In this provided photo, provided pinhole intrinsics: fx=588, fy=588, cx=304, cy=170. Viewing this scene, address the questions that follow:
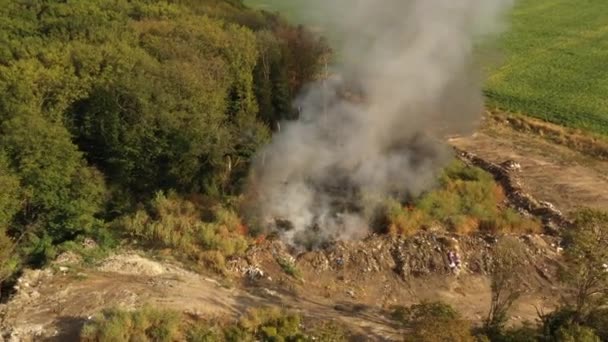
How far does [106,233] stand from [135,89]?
528cm

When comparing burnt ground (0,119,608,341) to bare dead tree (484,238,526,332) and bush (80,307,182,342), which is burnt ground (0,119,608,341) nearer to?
bush (80,307,182,342)

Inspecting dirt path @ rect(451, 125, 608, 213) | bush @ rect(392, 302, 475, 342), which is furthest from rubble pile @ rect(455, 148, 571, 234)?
bush @ rect(392, 302, 475, 342)

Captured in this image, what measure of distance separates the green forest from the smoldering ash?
1.94 metres

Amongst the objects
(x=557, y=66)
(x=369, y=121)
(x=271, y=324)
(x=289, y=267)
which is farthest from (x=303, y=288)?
(x=557, y=66)

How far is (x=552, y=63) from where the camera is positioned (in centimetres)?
4328

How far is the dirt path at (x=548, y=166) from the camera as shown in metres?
26.3

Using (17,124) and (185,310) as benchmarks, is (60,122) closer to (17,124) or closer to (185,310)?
(17,124)

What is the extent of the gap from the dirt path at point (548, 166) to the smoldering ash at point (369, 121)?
18.8 ft

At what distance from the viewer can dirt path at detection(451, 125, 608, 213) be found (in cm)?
2630

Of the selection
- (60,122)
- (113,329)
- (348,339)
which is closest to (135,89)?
(60,122)

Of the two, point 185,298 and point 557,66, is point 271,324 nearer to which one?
point 185,298

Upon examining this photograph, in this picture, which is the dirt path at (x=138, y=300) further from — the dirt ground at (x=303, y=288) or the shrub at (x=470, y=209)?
the shrub at (x=470, y=209)

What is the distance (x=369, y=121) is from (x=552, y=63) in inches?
1022

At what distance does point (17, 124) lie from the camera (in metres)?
19.3
